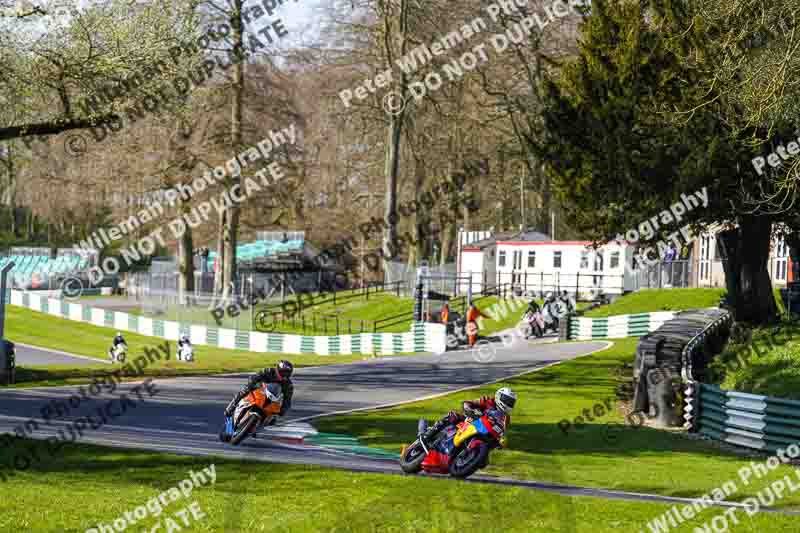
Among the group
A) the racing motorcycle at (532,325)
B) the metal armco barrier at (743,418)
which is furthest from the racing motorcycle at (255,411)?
the racing motorcycle at (532,325)

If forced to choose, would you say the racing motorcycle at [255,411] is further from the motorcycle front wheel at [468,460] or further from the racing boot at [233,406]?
the motorcycle front wheel at [468,460]

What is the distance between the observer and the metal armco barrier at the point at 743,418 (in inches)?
640

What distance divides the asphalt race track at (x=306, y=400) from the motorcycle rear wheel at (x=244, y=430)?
0.45ft

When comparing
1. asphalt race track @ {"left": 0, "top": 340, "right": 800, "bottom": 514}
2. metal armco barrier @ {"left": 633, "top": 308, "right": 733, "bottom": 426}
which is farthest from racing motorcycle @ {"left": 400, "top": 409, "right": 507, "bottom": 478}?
metal armco barrier @ {"left": 633, "top": 308, "right": 733, "bottom": 426}

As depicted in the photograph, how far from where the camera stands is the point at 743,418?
1711cm

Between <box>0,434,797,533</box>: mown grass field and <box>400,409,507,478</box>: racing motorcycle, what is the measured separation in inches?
8.7

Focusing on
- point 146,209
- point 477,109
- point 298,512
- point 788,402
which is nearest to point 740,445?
point 788,402

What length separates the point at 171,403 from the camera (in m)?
21.0

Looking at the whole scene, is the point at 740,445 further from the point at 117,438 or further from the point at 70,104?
the point at 70,104

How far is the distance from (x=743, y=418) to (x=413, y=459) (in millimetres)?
7424

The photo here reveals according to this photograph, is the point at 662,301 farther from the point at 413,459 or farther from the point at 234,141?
the point at 413,459

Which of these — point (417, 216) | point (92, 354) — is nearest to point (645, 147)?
point (92, 354)

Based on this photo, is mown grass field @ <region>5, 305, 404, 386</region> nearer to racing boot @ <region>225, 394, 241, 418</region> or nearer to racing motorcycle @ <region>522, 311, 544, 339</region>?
racing motorcycle @ <region>522, 311, 544, 339</region>

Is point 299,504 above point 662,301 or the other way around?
the other way around
